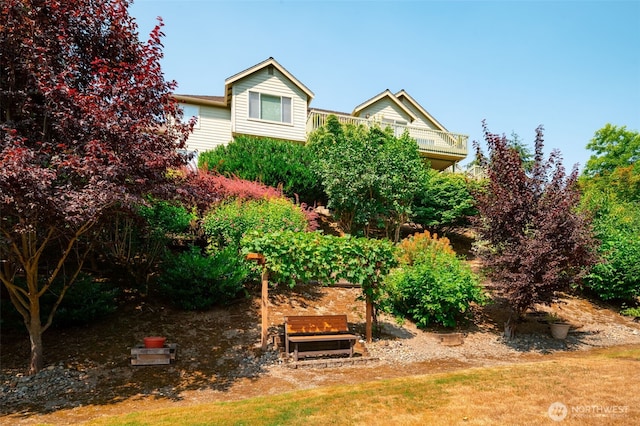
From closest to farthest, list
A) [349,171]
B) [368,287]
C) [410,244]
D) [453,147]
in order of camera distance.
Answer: [368,287], [410,244], [349,171], [453,147]

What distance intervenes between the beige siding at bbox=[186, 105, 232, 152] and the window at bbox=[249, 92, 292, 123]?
1.75 m

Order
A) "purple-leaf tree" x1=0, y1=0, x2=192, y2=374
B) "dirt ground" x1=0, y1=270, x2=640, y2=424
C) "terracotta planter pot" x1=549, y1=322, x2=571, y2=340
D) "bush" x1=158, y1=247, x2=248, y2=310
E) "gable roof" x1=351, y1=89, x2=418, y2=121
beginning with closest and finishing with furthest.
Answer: "purple-leaf tree" x1=0, y1=0, x2=192, y2=374 → "dirt ground" x1=0, y1=270, x2=640, y2=424 → "bush" x1=158, y1=247, x2=248, y2=310 → "terracotta planter pot" x1=549, y1=322, x2=571, y2=340 → "gable roof" x1=351, y1=89, x2=418, y2=121

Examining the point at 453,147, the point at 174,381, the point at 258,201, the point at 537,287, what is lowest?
the point at 174,381

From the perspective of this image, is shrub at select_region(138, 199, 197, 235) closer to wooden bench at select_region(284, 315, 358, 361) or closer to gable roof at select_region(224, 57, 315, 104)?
wooden bench at select_region(284, 315, 358, 361)

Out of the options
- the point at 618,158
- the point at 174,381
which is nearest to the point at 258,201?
the point at 174,381

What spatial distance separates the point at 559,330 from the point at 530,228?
11.5 feet

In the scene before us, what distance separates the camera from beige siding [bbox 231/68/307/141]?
69.9ft

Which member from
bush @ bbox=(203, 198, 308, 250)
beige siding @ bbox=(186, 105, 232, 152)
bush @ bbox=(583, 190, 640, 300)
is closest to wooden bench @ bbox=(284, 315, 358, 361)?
bush @ bbox=(203, 198, 308, 250)

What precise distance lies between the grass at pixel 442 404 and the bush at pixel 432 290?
3.37m

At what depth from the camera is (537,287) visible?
1021 cm

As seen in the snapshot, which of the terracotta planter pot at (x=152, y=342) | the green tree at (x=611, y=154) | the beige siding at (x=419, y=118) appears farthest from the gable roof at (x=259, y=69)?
the green tree at (x=611, y=154)

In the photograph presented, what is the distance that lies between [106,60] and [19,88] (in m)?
1.39

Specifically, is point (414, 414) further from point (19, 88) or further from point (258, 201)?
point (258, 201)

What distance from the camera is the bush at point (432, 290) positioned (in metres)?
10.6
